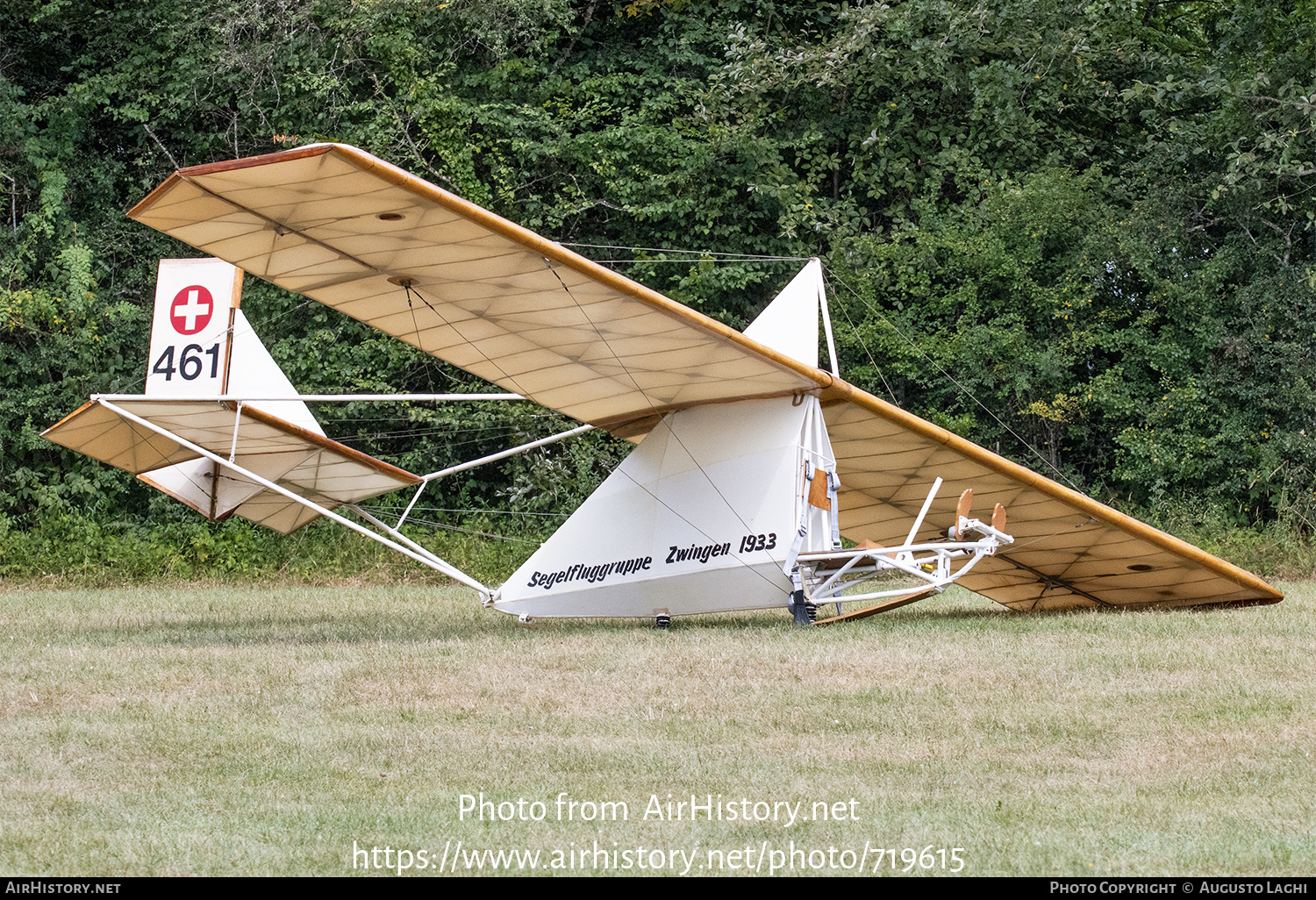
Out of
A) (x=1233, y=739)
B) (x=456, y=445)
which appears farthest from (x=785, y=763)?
(x=456, y=445)

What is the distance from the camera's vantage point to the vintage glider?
8312 mm

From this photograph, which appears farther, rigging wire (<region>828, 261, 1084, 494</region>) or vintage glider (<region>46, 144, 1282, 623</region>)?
rigging wire (<region>828, 261, 1084, 494</region>)

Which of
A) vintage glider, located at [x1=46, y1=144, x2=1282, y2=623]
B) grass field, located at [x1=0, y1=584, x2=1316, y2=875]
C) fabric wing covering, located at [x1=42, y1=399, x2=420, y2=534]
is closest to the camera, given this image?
grass field, located at [x1=0, y1=584, x2=1316, y2=875]

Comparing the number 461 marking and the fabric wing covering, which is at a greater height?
the number 461 marking

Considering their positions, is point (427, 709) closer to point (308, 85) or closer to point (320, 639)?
point (320, 639)

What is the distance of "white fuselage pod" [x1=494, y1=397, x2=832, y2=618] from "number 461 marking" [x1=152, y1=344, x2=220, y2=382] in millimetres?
3148

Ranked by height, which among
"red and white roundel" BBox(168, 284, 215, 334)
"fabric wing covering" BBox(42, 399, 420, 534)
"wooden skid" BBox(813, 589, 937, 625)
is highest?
"red and white roundel" BBox(168, 284, 215, 334)

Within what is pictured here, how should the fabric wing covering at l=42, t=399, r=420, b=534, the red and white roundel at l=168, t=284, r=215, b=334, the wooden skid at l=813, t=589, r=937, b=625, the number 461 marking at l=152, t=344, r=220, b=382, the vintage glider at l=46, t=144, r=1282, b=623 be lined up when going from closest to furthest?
the vintage glider at l=46, t=144, r=1282, b=623
the wooden skid at l=813, t=589, r=937, b=625
the fabric wing covering at l=42, t=399, r=420, b=534
the number 461 marking at l=152, t=344, r=220, b=382
the red and white roundel at l=168, t=284, r=215, b=334

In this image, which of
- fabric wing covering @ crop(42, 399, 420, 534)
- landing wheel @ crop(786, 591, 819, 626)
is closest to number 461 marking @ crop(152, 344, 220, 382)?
fabric wing covering @ crop(42, 399, 420, 534)

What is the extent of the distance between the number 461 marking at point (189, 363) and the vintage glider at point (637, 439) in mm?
22

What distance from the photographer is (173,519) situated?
19.6 meters

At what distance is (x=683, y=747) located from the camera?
5961 millimetres

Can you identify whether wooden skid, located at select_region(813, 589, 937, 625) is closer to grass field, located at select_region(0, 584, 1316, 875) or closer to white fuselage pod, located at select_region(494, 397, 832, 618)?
grass field, located at select_region(0, 584, 1316, 875)

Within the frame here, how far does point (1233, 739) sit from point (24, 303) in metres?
18.5
